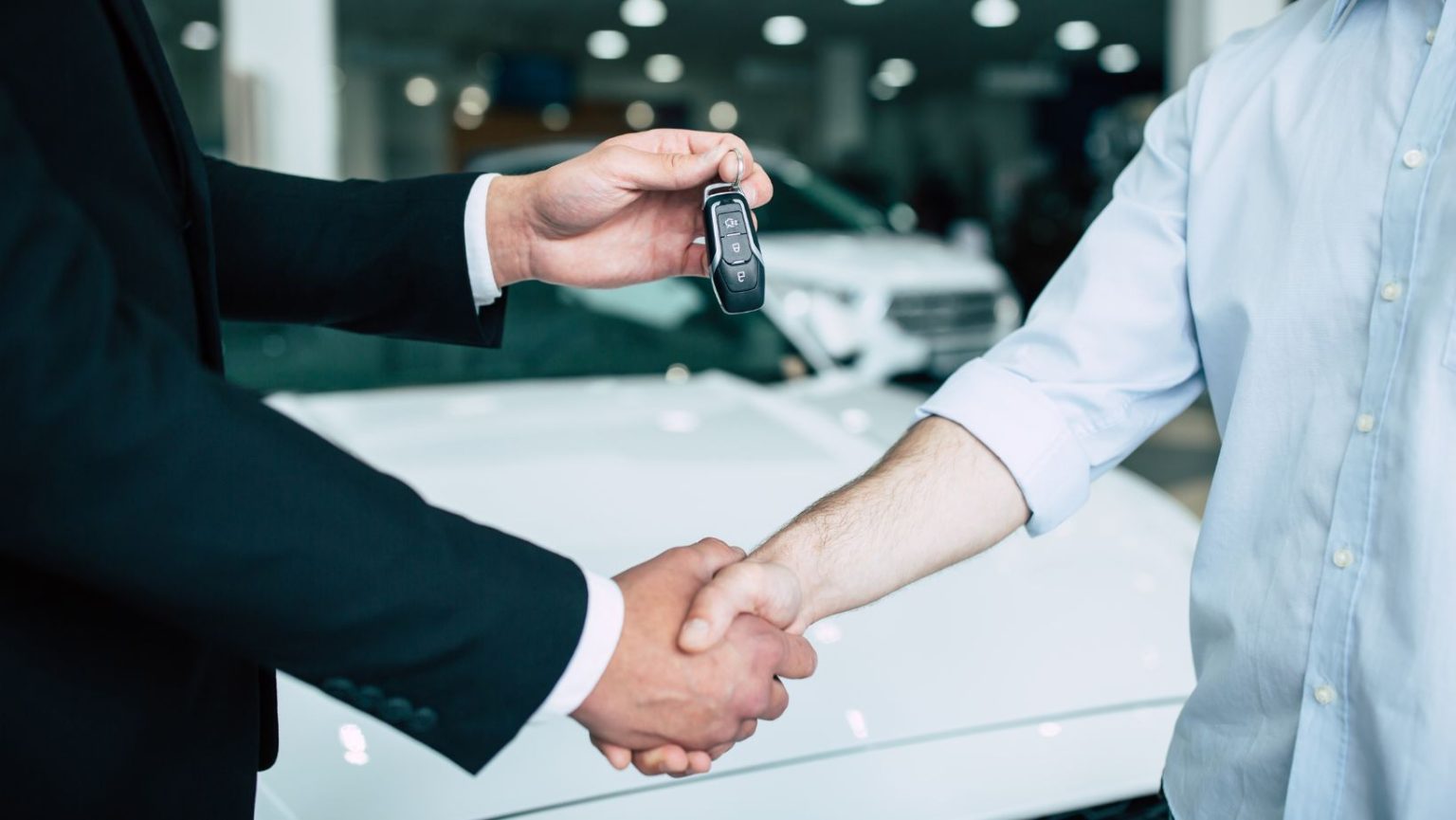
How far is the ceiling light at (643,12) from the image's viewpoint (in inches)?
466

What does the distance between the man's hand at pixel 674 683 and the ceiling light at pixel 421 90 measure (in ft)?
57.2

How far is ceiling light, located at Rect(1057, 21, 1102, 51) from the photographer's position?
1351 cm

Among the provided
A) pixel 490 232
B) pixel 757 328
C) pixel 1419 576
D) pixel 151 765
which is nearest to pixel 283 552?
pixel 151 765

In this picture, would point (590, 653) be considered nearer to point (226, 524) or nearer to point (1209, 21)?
point (226, 524)

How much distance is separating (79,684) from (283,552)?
161mm

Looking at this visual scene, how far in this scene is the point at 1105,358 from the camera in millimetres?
1125

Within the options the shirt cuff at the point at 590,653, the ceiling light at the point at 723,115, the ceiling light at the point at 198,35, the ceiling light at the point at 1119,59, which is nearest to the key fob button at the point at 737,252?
the shirt cuff at the point at 590,653

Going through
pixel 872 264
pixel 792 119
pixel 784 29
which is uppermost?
pixel 872 264

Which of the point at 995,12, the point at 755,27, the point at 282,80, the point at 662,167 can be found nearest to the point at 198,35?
the point at 755,27

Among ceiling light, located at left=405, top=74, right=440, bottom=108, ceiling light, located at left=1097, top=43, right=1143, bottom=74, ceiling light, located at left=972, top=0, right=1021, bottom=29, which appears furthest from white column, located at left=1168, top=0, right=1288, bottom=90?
ceiling light, located at left=405, top=74, right=440, bottom=108

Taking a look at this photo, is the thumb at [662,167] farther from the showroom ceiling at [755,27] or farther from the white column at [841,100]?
the white column at [841,100]

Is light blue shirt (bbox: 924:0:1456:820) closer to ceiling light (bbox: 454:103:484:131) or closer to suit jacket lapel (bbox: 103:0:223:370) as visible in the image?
suit jacket lapel (bbox: 103:0:223:370)

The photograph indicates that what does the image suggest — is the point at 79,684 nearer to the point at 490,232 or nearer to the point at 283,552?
the point at 283,552

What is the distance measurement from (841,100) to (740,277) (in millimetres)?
16256
